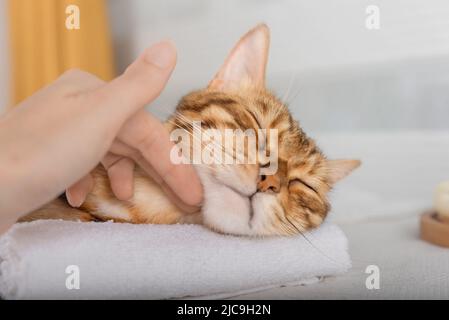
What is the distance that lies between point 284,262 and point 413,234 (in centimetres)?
42

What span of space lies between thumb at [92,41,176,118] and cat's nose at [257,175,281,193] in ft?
0.65

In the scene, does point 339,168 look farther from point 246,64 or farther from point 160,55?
point 160,55

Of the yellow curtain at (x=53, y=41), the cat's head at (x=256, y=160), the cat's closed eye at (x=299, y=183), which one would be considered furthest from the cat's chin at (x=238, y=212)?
the yellow curtain at (x=53, y=41)

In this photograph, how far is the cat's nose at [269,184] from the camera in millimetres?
692

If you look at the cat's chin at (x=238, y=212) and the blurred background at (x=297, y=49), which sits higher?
the blurred background at (x=297, y=49)

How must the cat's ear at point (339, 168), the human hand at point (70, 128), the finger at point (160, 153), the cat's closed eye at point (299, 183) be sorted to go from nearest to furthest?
the human hand at point (70, 128)
the finger at point (160, 153)
the cat's closed eye at point (299, 183)
the cat's ear at point (339, 168)

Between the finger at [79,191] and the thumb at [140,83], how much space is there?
19 centimetres

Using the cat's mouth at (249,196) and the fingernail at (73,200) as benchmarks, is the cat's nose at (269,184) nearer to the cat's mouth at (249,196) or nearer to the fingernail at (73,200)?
the cat's mouth at (249,196)

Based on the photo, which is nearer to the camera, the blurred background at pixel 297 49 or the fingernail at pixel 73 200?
the fingernail at pixel 73 200

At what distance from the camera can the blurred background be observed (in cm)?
99

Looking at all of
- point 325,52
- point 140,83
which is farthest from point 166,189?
point 325,52

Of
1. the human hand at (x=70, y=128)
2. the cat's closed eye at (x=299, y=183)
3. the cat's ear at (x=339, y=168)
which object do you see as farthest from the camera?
the cat's ear at (x=339, y=168)

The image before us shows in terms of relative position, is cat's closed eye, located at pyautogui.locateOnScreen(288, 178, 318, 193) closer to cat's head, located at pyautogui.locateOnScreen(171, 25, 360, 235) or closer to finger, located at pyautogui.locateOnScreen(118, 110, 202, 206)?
cat's head, located at pyautogui.locateOnScreen(171, 25, 360, 235)

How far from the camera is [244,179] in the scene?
683mm
